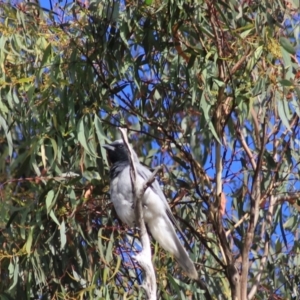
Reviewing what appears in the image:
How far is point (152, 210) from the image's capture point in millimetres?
4938

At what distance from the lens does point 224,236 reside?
489 centimetres

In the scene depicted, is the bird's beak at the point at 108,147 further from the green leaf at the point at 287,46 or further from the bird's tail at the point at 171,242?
the green leaf at the point at 287,46

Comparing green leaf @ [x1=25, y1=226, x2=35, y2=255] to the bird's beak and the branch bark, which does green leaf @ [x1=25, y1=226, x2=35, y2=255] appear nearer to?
the bird's beak

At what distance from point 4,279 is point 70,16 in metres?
1.39

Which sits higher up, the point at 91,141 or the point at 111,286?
the point at 91,141

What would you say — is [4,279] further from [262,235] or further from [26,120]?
[262,235]

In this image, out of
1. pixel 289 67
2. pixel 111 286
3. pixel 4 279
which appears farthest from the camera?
pixel 4 279

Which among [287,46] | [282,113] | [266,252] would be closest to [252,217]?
[266,252]

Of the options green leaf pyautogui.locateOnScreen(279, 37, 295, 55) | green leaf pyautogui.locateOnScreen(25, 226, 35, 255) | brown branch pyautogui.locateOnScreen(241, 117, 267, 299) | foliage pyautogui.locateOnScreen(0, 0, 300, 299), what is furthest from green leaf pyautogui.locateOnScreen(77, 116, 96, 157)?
green leaf pyautogui.locateOnScreen(279, 37, 295, 55)

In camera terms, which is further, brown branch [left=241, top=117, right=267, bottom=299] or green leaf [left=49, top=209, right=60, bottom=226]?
brown branch [left=241, top=117, right=267, bottom=299]

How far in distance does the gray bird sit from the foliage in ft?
0.36

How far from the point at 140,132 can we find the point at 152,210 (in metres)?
0.39

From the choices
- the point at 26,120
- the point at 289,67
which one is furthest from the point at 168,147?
the point at 289,67

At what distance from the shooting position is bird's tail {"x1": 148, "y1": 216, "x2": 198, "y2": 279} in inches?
188
